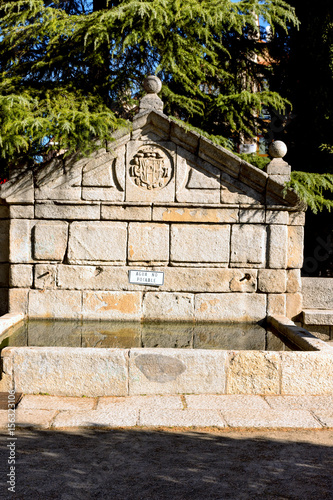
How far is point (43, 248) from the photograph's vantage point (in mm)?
6453

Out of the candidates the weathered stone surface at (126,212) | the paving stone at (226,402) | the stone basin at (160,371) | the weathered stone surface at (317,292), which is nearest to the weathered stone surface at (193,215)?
the weathered stone surface at (126,212)

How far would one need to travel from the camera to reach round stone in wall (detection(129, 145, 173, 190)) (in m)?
6.49

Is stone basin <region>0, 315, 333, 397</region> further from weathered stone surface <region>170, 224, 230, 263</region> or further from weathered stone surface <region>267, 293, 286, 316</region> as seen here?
weathered stone surface <region>170, 224, 230, 263</region>

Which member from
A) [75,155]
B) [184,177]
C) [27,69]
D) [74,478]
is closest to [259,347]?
[184,177]

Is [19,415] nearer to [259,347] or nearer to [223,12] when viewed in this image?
[259,347]

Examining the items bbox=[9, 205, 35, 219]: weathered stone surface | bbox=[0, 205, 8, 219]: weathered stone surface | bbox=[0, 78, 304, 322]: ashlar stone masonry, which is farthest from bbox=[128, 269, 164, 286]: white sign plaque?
bbox=[0, 205, 8, 219]: weathered stone surface

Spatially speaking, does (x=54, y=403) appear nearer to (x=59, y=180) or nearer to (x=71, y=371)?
(x=71, y=371)

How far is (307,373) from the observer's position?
450cm

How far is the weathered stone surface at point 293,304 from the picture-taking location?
6734 mm

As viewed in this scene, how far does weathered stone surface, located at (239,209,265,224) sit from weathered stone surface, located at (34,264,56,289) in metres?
2.62

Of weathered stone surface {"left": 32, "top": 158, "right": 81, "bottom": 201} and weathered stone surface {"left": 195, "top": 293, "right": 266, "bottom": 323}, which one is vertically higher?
weathered stone surface {"left": 32, "top": 158, "right": 81, "bottom": 201}

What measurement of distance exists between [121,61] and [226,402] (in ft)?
22.0

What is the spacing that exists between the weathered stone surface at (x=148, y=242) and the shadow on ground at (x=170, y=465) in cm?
306

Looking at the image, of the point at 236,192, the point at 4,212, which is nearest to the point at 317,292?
the point at 236,192
